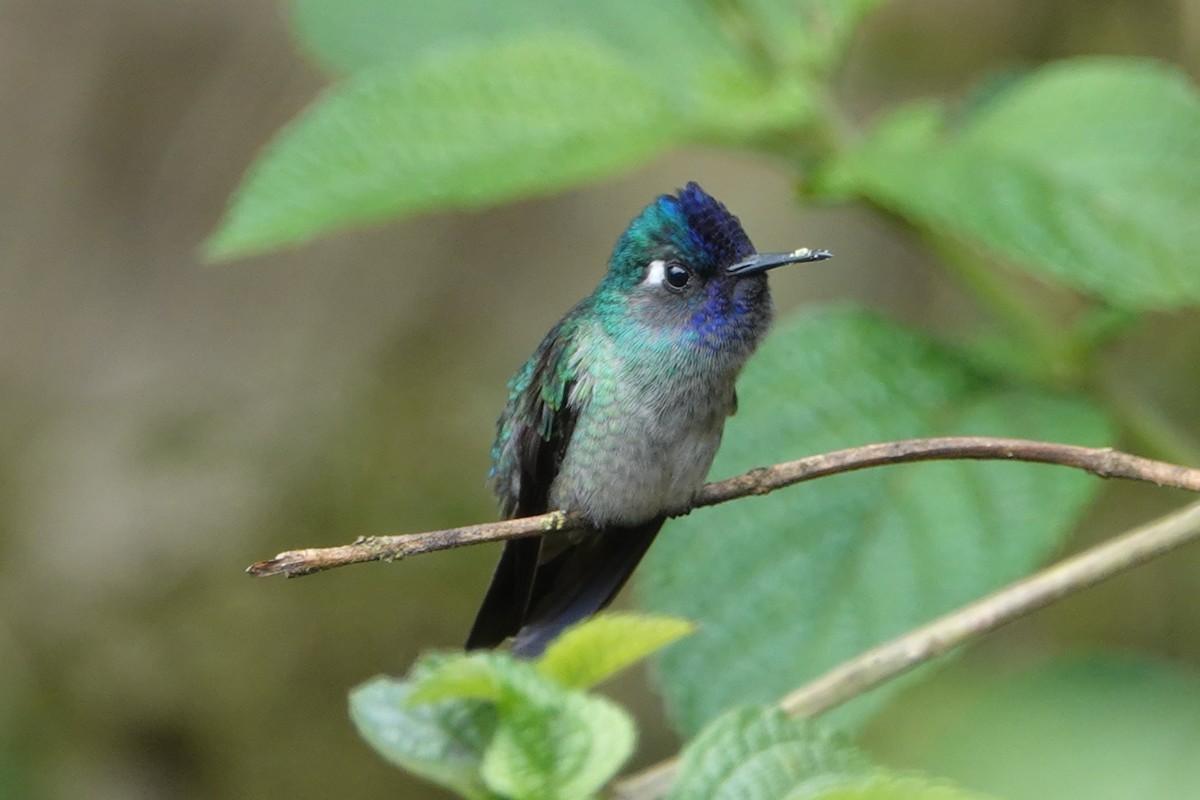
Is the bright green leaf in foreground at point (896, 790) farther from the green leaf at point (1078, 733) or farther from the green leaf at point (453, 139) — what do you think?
the green leaf at point (453, 139)

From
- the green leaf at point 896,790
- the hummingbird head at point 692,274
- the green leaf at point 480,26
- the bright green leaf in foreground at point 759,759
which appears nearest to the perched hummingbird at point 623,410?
the hummingbird head at point 692,274

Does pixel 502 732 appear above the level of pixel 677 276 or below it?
below

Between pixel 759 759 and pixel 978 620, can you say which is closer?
pixel 759 759

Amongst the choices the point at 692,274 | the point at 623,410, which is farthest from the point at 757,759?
the point at 623,410

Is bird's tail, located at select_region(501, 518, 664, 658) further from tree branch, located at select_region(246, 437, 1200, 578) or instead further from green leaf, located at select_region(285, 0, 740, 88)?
green leaf, located at select_region(285, 0, 740, 88)

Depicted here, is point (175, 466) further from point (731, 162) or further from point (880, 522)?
point (880, 522)

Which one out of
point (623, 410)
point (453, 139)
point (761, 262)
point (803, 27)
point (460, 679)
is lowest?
point (460, 679)

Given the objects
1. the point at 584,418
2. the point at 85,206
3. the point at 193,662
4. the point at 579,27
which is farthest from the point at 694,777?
the point at 85,206

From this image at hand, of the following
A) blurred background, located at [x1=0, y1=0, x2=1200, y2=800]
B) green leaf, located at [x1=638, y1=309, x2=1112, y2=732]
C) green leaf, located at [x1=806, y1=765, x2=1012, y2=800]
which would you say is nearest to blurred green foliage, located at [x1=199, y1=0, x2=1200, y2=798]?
green leaf, located at [x1=638, y1=309, x2=1112, y2=732]

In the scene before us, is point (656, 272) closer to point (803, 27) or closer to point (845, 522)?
point (845, 522)
